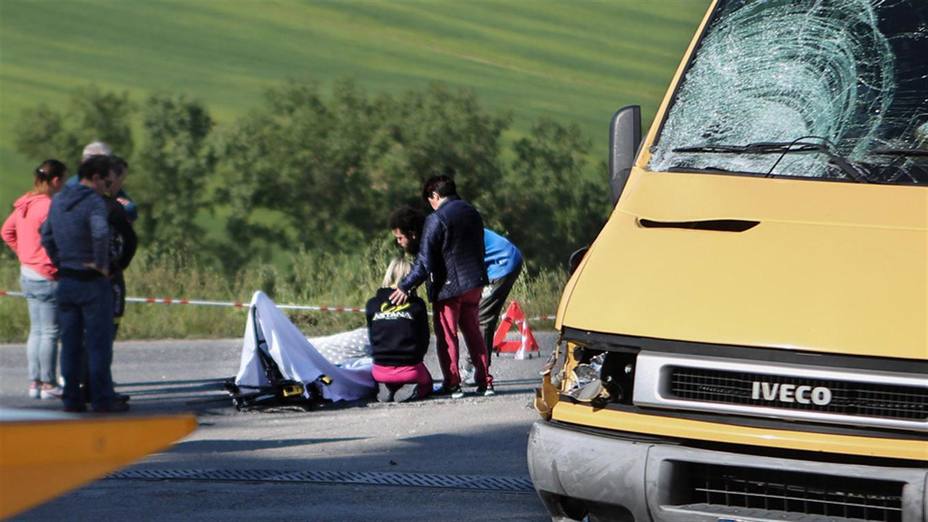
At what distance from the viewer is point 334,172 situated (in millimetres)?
22016

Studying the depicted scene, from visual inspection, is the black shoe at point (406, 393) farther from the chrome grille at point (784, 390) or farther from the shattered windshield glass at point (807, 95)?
the chrome grille at point (784, 390)

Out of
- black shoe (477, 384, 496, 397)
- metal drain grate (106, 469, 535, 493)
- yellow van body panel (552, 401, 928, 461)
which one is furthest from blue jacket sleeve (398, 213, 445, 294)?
yellow van body panel (552, 401, 928, 461)

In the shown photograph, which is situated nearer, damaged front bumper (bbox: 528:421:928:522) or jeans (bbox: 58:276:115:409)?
damaged front bumper (bbox: 528:421:928:522)

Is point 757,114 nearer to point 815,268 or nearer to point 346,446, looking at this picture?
point 815,268

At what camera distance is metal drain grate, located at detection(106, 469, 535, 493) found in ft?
26.2

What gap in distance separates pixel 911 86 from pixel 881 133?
1.09 ft

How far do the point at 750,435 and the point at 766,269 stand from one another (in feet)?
1.94

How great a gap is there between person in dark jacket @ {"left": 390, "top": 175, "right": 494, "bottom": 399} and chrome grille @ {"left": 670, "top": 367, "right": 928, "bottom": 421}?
6.08 m

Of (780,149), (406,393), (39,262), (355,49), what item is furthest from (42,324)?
(355,49)

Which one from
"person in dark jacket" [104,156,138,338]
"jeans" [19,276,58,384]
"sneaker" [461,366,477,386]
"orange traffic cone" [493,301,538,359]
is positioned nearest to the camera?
"person in dark jacket" [104,156,138,338]

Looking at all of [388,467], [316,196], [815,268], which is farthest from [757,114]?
[316,196]

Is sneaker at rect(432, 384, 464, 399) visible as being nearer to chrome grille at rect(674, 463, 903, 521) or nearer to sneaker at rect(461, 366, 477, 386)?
sneaker at rect(461, 366, 477, 386)

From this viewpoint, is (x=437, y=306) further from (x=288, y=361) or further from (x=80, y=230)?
(x=80, y=230)

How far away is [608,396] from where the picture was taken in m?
5.38
